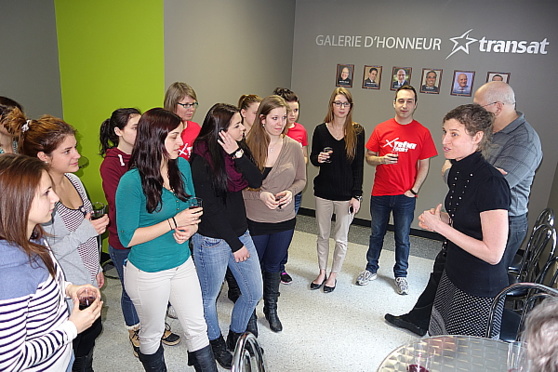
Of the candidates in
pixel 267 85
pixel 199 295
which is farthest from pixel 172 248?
pixel 267 85

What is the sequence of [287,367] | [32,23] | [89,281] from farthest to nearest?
1. [32,23]
2. [287,367]
3. [89,281]

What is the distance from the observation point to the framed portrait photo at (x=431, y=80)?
15.4 ft

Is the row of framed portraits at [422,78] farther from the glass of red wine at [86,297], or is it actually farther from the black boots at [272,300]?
the glass of red wine at [86,297]

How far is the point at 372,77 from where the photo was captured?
4.99 meters

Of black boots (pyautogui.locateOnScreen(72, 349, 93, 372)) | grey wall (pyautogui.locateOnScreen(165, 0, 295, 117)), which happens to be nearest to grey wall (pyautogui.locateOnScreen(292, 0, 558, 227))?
grey wall (pyautogui.locateOnScreen(165, 0, 295, 117))

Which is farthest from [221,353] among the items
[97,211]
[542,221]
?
A: [542,221]

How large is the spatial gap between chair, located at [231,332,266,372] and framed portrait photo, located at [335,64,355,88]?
4133mm

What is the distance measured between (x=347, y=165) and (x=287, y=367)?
164cm

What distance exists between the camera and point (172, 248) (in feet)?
6.47

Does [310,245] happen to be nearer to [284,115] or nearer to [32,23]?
[284,115]

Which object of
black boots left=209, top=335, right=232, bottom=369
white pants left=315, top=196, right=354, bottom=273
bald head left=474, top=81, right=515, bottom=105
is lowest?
black boots left=209, top=335, right=232, bottom=369

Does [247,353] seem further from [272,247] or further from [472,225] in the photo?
[272,247]

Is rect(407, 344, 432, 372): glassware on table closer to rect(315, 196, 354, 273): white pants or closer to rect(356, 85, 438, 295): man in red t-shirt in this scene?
rect(315, 196, 354, 273): white pants

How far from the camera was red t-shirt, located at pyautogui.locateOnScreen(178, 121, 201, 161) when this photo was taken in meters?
3.26
